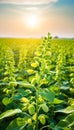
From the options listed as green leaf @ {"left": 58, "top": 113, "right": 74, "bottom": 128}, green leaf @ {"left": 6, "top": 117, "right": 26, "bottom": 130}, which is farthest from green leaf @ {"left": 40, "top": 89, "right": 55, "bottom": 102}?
green leaf @ {"left": 6, "top": 117, "right": 26, "bottom": 130}

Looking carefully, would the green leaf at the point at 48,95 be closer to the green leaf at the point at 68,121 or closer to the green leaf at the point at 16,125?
the green leaf at the point at 68,121

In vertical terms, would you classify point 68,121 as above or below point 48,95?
below

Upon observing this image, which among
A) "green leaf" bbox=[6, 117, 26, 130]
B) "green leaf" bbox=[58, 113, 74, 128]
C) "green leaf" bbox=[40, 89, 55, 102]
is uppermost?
"green leaf" bbox=[40, 89, 55, 102]

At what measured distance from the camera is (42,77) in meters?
2.68

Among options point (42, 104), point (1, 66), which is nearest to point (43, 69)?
point (42, 104)

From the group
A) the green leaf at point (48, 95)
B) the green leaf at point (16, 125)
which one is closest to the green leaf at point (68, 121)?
the green leaf at point (48, 95)

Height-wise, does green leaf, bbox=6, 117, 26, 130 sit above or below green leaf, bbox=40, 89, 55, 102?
below

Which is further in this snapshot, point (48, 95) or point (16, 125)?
point (16, 125)

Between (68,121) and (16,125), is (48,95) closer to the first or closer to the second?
(68,121)

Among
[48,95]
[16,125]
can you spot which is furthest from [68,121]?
[16,125]

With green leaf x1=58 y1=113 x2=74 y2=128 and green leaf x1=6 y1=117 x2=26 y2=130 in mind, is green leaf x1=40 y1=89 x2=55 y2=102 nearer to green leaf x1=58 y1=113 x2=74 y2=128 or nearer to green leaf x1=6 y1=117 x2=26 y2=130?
green leaf x1=58 y1=113 x2=74 y2=128

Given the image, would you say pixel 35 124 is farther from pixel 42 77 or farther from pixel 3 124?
pixel 3 124

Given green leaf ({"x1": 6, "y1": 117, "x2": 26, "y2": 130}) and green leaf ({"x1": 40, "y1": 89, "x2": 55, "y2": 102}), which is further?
green leaf ({"x1": 6, "y1": 117, "x2": 26, "y2": 130})

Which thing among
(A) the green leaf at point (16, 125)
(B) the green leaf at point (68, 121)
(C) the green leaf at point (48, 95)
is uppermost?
(C) the green leaf at point (48, 95)
